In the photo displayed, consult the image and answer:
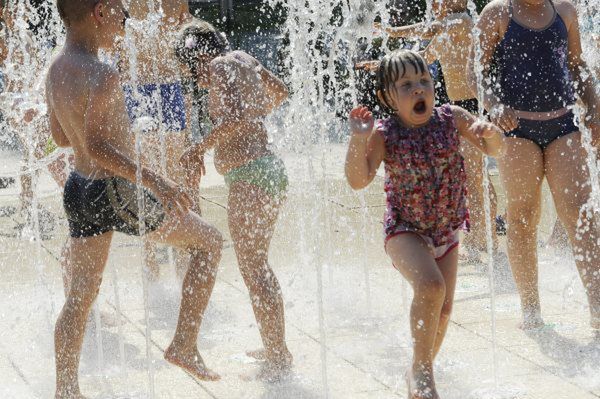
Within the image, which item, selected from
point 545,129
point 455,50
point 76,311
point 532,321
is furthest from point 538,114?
point 76,311

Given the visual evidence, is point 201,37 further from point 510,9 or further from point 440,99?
point 440,99

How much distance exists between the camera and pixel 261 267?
431cm

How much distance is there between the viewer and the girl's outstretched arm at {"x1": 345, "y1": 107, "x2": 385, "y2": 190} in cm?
359

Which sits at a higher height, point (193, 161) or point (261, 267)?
point (193, 161)

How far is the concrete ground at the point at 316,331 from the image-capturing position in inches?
163

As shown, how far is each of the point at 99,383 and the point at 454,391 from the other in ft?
4.71

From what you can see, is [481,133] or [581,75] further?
[581,75]

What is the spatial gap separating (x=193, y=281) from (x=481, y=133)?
3.89 feet

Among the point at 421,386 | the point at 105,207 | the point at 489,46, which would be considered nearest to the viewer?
the point at 421,386

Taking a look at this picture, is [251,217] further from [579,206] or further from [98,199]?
[579,206]

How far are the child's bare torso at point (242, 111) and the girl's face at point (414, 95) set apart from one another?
2.42 feet

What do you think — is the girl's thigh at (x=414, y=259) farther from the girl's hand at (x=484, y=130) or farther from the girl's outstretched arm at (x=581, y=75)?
the girl's outstretched arm at (x=581, y=75)

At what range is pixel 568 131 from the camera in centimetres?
470

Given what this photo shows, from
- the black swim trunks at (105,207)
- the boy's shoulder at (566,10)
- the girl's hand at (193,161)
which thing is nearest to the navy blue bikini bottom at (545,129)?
the boy's shoulder at (566,10)
